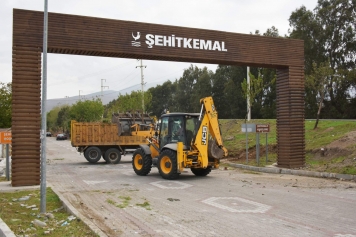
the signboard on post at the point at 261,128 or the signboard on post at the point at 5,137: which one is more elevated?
the signboard on post at the point at 261,128

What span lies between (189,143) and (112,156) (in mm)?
9955

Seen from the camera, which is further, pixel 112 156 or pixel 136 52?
pixel 112 156

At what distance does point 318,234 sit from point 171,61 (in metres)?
10.7

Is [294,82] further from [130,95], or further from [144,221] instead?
Answer: [130,95]

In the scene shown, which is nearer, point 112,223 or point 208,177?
point 112,223

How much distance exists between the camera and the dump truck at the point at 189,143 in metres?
15.2

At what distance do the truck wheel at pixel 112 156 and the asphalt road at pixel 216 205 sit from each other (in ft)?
27.4

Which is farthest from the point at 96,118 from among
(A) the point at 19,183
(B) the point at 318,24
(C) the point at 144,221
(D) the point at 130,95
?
(C) the point at 144,221

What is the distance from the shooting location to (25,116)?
551 inches

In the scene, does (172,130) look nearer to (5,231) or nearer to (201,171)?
(201,171)

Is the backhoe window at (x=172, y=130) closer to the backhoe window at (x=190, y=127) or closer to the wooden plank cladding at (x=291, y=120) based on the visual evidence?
the backhoe window at (x=190, y=127)

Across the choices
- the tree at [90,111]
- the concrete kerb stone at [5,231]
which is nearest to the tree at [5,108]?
the tree at [90,111]

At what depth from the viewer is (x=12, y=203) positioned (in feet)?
35.2

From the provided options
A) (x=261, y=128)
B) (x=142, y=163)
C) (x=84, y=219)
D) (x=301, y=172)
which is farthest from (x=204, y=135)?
(x=84, y=219)
